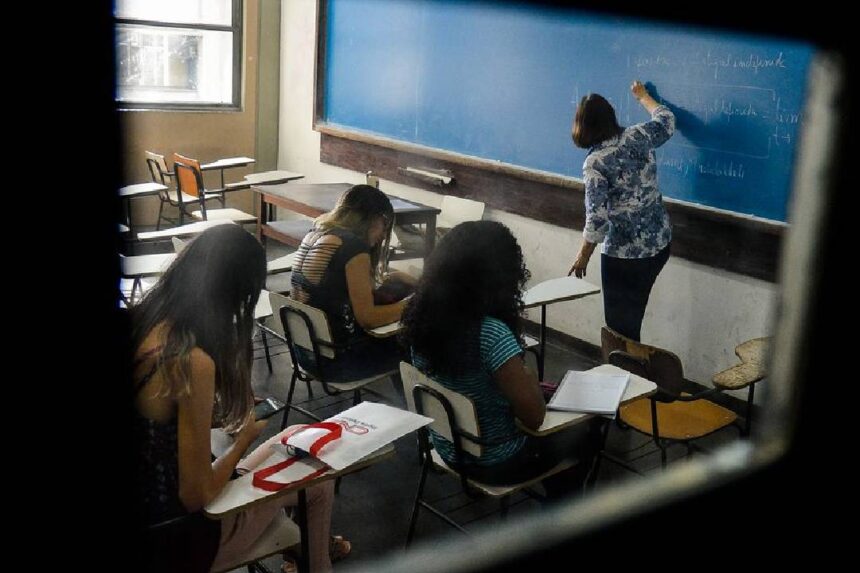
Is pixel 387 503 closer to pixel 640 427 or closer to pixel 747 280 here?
pixel 640 427

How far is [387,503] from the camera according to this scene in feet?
9.71

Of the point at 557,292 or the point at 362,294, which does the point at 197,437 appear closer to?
the point at 362,294

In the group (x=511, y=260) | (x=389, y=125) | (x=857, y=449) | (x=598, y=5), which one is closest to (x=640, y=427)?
(x=511, y=260)

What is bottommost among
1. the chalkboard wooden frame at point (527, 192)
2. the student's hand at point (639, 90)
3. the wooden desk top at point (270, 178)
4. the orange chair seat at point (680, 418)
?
the orange chair seat at point (680, 418)

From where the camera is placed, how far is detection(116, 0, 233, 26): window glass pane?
662 cm

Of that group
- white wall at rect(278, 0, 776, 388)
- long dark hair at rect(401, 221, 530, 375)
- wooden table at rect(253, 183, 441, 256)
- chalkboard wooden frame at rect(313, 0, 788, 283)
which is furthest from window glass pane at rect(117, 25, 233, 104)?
long dark hair at rect(401, 221, 530, 375)

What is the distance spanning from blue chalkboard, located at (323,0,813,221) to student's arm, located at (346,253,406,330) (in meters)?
1.12

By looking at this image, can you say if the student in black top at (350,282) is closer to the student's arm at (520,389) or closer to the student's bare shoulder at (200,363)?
the student's arm at (520,389)

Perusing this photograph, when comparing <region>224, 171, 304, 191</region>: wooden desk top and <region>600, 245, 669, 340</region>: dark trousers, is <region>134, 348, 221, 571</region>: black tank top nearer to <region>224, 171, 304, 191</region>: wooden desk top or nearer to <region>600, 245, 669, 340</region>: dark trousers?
<region>600, 245, 669, 340</region>: dark trousers

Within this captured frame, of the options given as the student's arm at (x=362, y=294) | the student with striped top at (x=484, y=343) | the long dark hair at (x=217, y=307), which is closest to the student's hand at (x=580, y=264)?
the student's arm at (x=362, y=294)

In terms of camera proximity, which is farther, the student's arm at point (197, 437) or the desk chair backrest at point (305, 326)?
the desk chair backrest at point (305, 326)

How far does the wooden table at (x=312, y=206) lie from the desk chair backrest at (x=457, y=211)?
149 mm

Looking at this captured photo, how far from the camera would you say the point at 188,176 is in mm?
5844

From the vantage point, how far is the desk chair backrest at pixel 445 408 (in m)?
2.20
